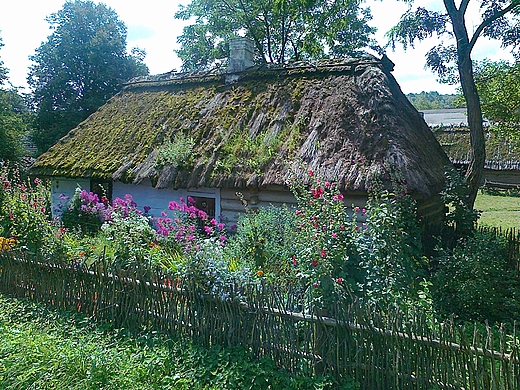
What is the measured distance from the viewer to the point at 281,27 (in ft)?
61.5

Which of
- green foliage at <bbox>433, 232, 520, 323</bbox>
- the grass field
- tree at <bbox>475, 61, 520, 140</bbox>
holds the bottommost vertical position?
the grass field

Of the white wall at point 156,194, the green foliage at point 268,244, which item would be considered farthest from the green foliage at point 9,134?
the green foliage at point 268,244

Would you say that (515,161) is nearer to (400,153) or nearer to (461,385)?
(400,153)

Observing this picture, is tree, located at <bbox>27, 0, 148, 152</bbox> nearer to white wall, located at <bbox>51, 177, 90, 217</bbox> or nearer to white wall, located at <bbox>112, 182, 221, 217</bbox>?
white wall, located at <bbox>51, 177, 90, 217</bbox>

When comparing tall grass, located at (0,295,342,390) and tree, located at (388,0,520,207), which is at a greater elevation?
tree, located at (388,0,520,207)

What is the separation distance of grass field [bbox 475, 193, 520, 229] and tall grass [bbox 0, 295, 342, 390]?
894cm

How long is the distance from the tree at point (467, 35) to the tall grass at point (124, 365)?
6.05 m

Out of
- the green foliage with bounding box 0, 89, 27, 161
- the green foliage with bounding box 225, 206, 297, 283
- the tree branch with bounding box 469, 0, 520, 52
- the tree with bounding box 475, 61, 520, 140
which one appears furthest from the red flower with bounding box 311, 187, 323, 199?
the green foliage with bounding box 0, 89, 27, 161

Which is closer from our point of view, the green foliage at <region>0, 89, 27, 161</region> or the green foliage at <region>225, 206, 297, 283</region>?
the green foliage at <region>225, 206, 297, 283</region>

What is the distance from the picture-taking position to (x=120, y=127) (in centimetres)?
1128

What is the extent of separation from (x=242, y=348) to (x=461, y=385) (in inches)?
78.3

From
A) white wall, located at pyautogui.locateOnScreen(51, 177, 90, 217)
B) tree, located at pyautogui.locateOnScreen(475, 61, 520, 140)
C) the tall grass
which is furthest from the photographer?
white wall, located at pyautogui.locateOnScreen(51, 177, 90, 217)

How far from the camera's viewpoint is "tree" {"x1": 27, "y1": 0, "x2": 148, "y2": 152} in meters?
22.6

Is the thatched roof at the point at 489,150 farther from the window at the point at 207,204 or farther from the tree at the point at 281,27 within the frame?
the window at the point at 207,204
